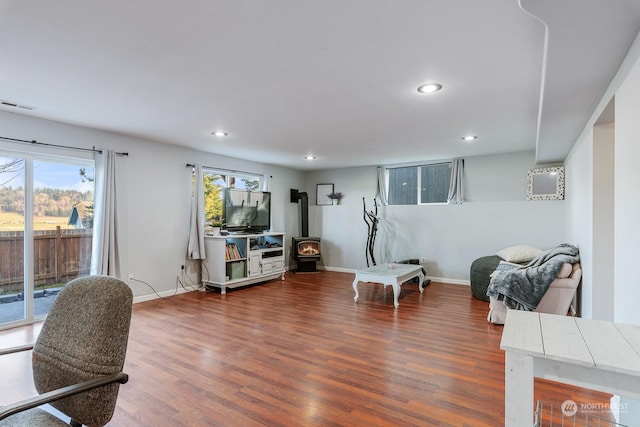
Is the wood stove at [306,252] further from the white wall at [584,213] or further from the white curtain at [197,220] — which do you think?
the white wall at [584,213]

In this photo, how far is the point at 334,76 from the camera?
2496 mm

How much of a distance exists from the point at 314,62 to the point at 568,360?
215 cm

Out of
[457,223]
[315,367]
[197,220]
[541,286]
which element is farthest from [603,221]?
[197,220]

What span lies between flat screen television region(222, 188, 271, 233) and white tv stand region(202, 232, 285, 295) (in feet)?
0.78

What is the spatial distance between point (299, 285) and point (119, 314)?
456cm

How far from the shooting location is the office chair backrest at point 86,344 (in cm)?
118

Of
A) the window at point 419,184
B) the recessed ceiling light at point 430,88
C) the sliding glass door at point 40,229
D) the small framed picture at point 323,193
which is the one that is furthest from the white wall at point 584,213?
the sliding glass door at point 40,229

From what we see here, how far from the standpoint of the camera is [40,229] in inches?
147

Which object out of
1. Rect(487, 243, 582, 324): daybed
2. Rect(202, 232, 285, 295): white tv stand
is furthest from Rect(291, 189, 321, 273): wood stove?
Rect(487, 243, 582, 324): daybed

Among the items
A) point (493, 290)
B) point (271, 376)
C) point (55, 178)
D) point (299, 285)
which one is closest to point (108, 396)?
point (271, 376)

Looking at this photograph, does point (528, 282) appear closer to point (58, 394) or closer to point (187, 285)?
point (58, 394)

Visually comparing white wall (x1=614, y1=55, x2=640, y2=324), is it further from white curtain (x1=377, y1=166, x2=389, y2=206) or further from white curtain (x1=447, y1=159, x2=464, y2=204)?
white curtain (x1=377, y1=166, x2=389, y2=206)

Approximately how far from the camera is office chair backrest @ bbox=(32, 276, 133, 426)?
1.18 metres

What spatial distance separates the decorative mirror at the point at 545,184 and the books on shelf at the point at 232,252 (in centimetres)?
498
